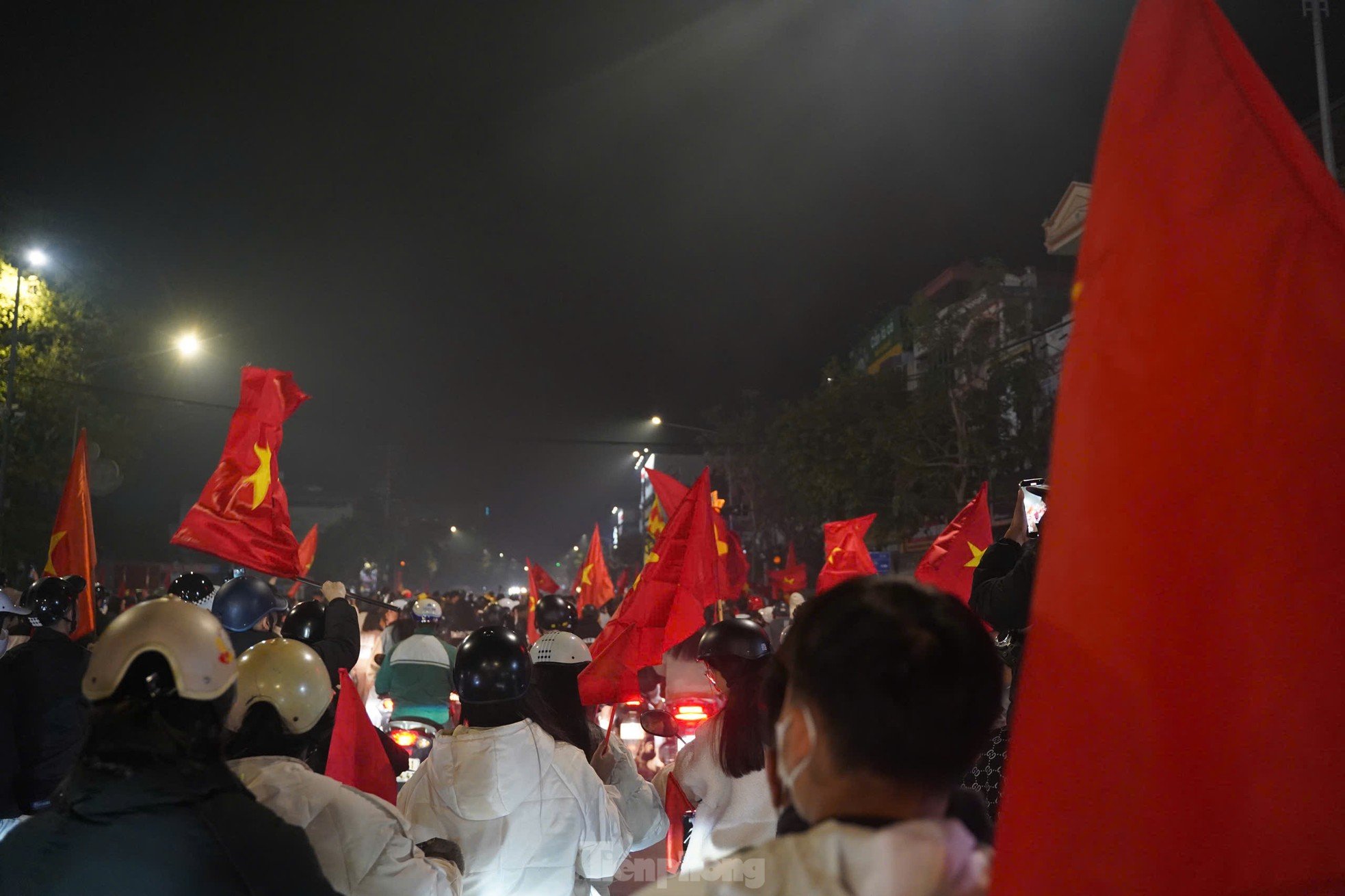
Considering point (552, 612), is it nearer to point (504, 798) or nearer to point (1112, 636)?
point (504, 798)

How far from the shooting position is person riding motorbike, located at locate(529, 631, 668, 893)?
14.4ft

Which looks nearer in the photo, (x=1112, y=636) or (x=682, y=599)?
(x=1112, y=636)

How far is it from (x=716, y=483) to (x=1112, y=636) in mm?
64999

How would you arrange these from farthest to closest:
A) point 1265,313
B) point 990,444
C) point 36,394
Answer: point 990,444 → point 36,394 → point 1265,313

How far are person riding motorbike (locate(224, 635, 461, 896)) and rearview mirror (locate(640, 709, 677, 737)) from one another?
183cm

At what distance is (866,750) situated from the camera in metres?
1.43

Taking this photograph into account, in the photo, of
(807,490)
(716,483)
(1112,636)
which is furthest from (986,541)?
(716,483)

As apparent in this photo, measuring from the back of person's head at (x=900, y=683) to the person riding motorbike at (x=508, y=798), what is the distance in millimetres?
2487

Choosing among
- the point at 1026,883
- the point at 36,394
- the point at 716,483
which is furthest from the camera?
the point at 716,483

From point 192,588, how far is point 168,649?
5.76 meters

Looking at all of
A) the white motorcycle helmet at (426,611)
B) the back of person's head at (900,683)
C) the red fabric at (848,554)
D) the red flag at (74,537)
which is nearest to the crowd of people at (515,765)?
the back of person's head at (900,683)

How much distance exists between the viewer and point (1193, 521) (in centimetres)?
151

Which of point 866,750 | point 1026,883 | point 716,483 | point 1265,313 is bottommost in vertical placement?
point 1026,883

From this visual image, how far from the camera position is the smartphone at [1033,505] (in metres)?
3.72
